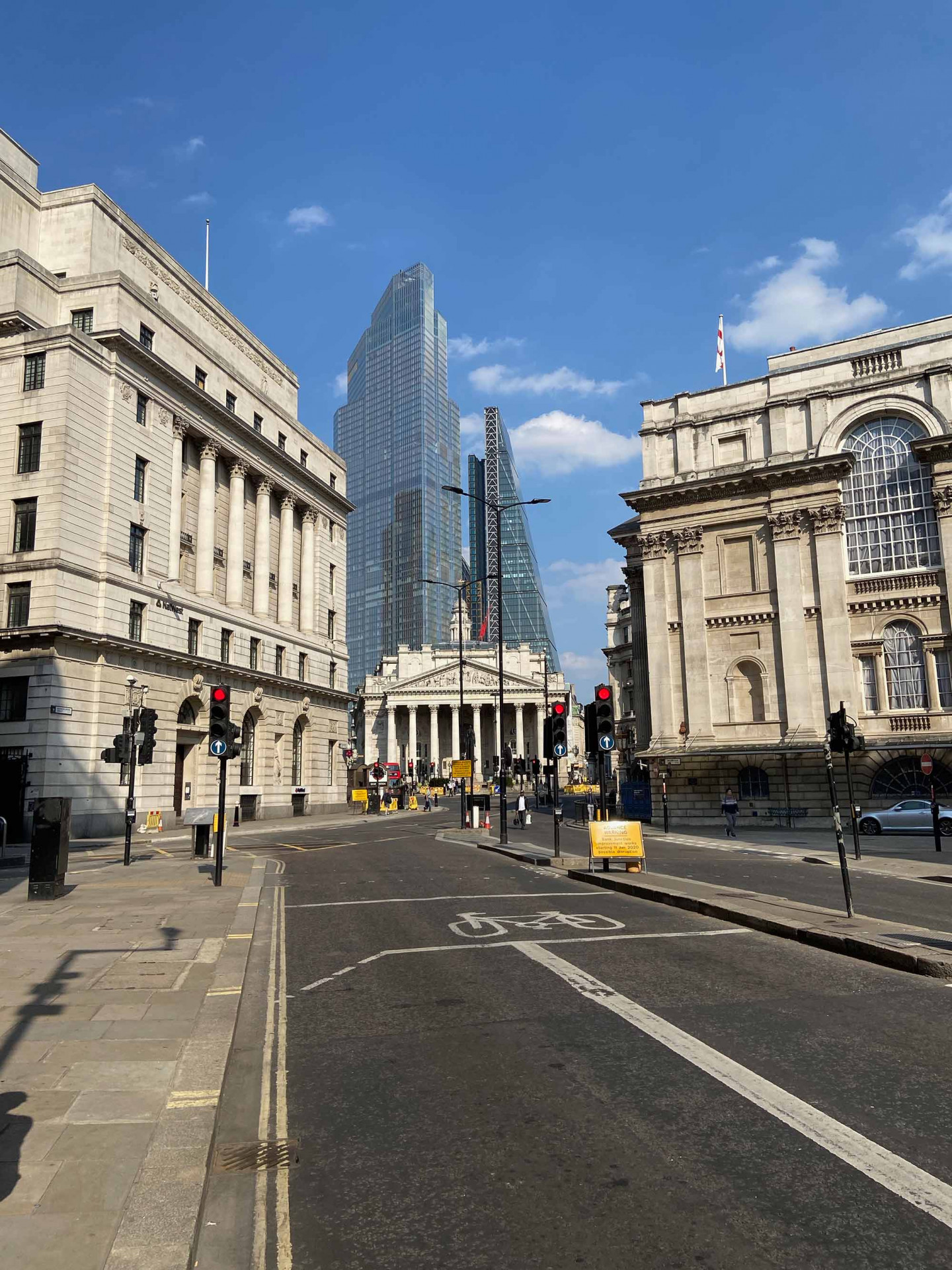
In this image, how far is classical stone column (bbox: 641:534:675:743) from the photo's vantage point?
45344mm

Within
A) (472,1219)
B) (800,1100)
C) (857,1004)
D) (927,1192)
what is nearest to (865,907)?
(857,1004)

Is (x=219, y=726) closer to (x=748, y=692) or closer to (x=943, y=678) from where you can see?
(x=748, y=692)

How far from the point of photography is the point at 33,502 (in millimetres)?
36750

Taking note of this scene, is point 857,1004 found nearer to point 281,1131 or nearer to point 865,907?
point 281,1131

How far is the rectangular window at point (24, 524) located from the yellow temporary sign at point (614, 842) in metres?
28.3

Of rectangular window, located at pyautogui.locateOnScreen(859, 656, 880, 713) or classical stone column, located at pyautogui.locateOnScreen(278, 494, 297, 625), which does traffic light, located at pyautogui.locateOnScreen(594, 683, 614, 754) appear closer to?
rectangular window, located at pyautogui.locateOnScreen(859, 656, 880, 713)

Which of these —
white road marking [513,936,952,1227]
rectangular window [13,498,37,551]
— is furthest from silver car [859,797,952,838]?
rectangular window [13,498,37,551]

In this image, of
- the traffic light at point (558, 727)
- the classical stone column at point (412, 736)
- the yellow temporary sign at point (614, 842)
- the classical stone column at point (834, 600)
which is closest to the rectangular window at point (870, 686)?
the classical stone column at point (834, 600)

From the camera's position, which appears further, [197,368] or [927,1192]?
[197,368]

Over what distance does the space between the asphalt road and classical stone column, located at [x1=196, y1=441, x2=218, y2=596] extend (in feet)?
130

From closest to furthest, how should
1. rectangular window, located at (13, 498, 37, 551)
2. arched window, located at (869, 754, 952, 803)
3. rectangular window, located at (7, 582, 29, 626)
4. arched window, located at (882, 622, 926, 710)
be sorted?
rectangular window, located at (7, 582, 29, 626)
rectangular window, located at (13, 498, 37, 551)
arched window, located at (869, 754, 952, 803)
arched window, located at (882, 622, 926, 710)

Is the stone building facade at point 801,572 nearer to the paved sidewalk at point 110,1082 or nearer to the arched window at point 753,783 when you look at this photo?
the arched window at point 753,783

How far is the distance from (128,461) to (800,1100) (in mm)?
41241

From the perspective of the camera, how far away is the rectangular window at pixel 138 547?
1626 inches
